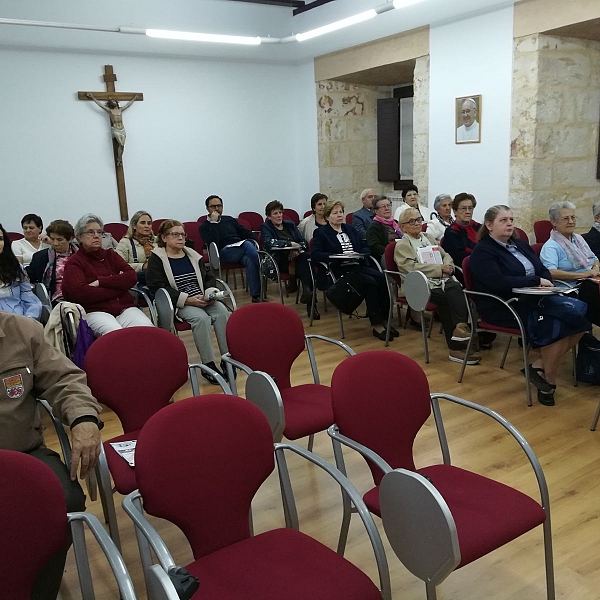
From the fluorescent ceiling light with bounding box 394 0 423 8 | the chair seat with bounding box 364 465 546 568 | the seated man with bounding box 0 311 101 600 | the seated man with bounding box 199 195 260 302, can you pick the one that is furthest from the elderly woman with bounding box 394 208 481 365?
the seated man with bounding box 0 311 101 600

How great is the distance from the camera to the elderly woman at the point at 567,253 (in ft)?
14.3

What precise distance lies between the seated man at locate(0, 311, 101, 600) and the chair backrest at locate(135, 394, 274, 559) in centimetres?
29

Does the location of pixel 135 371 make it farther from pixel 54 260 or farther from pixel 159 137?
pixel 159 137

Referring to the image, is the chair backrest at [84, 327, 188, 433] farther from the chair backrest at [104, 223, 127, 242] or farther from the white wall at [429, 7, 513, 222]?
the chair backrest at [104, 223, 127, 242]

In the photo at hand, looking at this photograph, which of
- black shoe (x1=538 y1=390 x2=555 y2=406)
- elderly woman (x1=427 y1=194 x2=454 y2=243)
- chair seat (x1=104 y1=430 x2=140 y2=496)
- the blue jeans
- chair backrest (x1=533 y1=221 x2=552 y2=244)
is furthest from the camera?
the blue jeans

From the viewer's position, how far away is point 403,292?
488 cm

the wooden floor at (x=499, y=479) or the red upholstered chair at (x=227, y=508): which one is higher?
the red upholstered chair at (x=227, y=508)

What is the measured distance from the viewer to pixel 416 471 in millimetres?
2029

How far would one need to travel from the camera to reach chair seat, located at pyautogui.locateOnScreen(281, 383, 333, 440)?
8.13 feet

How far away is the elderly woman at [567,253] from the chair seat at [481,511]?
281 centimetres

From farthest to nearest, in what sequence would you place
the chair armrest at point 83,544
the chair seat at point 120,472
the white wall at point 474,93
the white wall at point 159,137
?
the white wall at point 159,137 → the white wall at point 474,93 → the chair seat at point 120,472 → the chair armrest at point 83,544

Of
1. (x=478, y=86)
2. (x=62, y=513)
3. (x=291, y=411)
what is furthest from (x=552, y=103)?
(x=62, y=513)

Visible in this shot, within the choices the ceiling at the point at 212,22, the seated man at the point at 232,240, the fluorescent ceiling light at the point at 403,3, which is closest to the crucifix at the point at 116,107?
the ceiling at the point at 212,22

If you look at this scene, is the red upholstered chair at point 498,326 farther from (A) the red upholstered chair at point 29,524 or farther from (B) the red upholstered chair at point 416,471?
(A) the red upholstered chair at point 29,524
